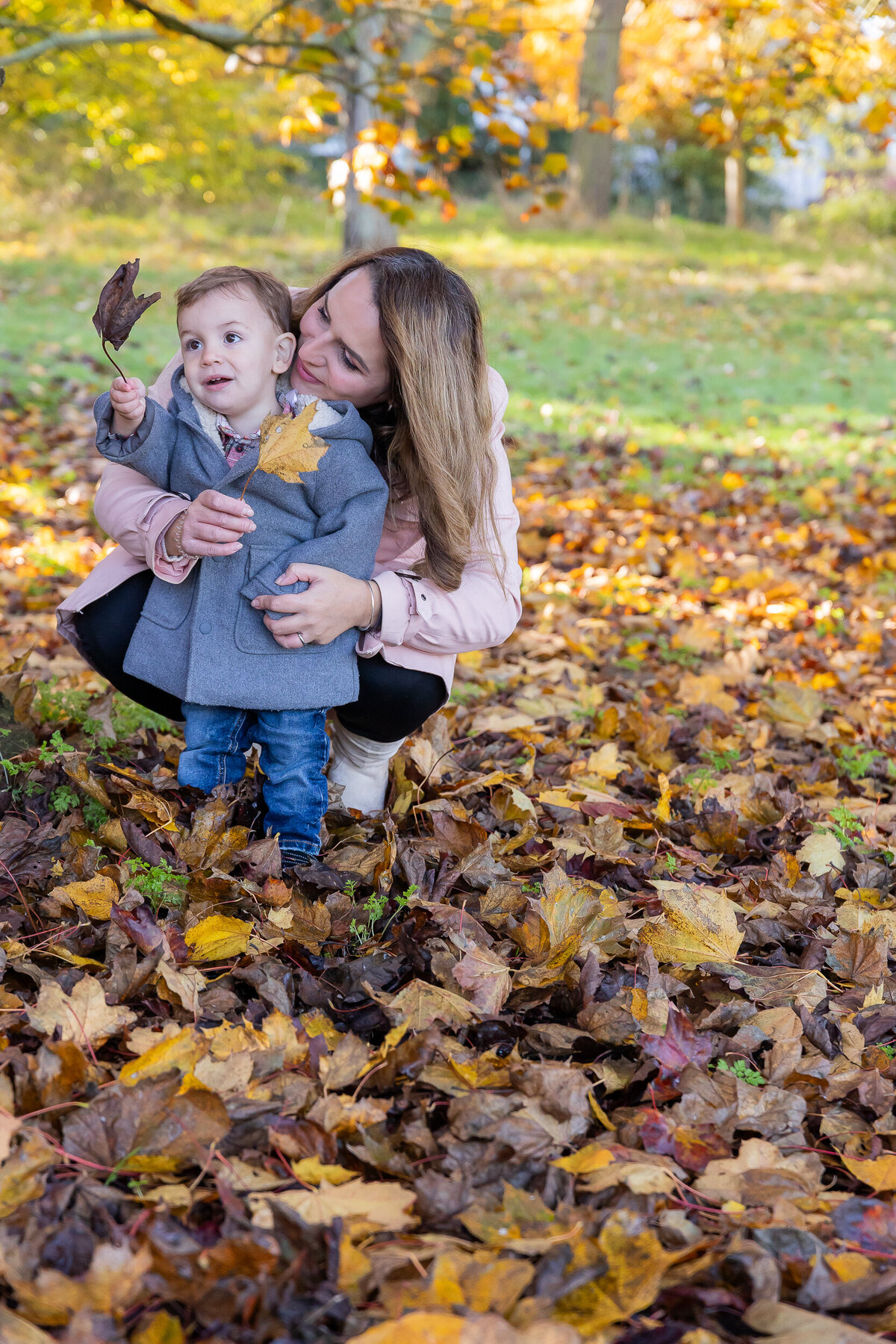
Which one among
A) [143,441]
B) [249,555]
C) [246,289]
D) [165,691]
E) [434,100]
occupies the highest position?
[434,100]

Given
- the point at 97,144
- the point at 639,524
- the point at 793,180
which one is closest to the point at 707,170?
the point at 793,180

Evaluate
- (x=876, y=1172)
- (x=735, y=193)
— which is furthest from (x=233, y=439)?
(x=735, y=193)

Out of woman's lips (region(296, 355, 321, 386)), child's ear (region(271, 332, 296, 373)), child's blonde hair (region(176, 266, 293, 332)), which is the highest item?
child's blonde hair (region(176, 266, 293, 332))

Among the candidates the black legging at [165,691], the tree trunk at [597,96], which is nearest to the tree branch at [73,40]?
the black legging at [165,691]

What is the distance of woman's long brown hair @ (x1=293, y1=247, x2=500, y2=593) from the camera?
2158mm

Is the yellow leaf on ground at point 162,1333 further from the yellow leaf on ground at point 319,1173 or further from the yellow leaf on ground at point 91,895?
the yellow leaf on ground at point 91,895

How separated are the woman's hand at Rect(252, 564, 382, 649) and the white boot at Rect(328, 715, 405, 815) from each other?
0.37 m

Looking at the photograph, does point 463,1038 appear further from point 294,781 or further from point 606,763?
point 606,763

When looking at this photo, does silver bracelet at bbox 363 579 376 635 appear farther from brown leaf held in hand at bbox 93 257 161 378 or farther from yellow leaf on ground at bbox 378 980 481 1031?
yellow leaf on ground at bbox 378 980 481 1031

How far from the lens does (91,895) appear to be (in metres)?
1.82

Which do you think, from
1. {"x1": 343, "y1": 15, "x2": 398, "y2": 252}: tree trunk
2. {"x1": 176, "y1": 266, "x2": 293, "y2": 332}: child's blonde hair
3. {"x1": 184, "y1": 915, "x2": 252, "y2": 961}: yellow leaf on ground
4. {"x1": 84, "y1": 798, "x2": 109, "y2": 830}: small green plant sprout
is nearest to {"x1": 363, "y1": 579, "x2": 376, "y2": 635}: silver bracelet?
{"x1": 176, "y1": 266, "x2": 293, "y2": 332}: child's blonde hair

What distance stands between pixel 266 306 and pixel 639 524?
11.0ft

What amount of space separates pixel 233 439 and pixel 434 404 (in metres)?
0.43

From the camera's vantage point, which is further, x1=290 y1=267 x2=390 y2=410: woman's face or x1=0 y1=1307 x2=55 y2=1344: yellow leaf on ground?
x1=290 y1=267 x2=390 y2=410: woman's face
